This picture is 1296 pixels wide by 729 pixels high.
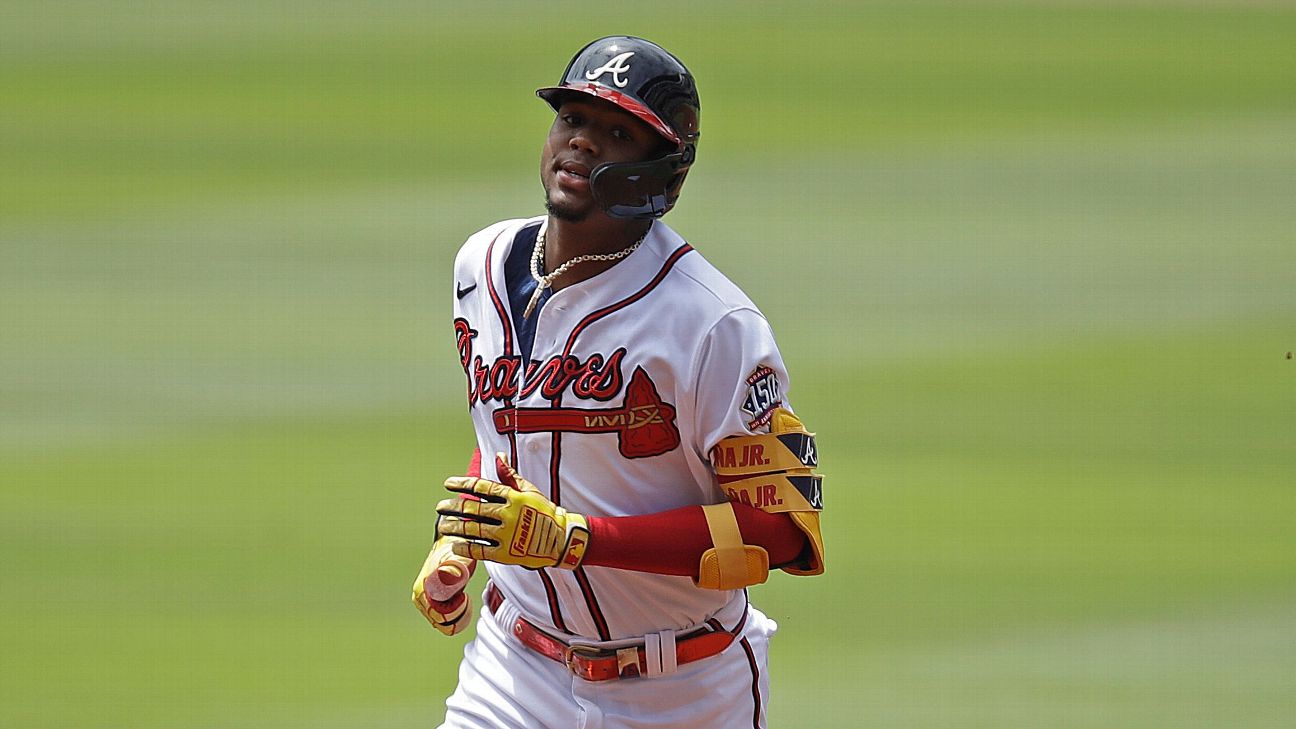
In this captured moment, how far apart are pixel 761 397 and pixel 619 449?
28 cm

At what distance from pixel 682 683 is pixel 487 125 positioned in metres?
6.91

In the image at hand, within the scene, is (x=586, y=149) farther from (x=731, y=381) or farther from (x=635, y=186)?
(x=731, y=381)

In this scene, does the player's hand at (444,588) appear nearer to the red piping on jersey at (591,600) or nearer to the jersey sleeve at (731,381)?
the red piping on jersey at (591,600)

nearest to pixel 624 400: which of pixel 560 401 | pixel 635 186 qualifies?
pixel 560 401

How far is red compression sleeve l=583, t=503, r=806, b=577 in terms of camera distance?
327cm

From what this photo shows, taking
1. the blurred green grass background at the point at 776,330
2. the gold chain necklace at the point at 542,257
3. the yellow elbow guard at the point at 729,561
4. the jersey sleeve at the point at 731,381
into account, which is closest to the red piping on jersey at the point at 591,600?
the yellow elbow guard at the point at 729,561

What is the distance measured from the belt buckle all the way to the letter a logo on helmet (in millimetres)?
1038

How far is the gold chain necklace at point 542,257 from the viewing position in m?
3.45

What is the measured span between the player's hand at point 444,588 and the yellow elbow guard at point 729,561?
22.1 inches

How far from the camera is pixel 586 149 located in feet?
11.0

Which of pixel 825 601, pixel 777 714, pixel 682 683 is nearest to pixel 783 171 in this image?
pixel 825 601

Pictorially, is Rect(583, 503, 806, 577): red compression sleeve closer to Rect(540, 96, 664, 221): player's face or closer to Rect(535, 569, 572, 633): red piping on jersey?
Rect(535, 569, 572, 633): red piping on jersey

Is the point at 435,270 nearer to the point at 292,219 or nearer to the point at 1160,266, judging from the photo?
the point at 292,219

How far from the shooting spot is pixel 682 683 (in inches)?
139
